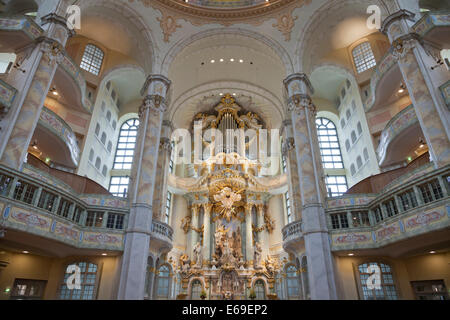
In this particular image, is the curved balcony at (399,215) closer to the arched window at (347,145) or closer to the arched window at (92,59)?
the arched window at (347,145)

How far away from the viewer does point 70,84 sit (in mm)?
19672

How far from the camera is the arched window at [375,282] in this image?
15.9 metres

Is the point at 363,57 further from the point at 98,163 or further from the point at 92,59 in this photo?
the point at 98,163

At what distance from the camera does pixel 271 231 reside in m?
30.2

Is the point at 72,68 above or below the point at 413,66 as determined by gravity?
above

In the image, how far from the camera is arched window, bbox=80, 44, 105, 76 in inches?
982

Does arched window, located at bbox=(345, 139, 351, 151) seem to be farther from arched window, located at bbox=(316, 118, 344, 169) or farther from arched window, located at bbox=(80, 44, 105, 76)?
arched window, located at bbox=(80, 44, 105, 76)

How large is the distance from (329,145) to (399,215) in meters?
16.4
